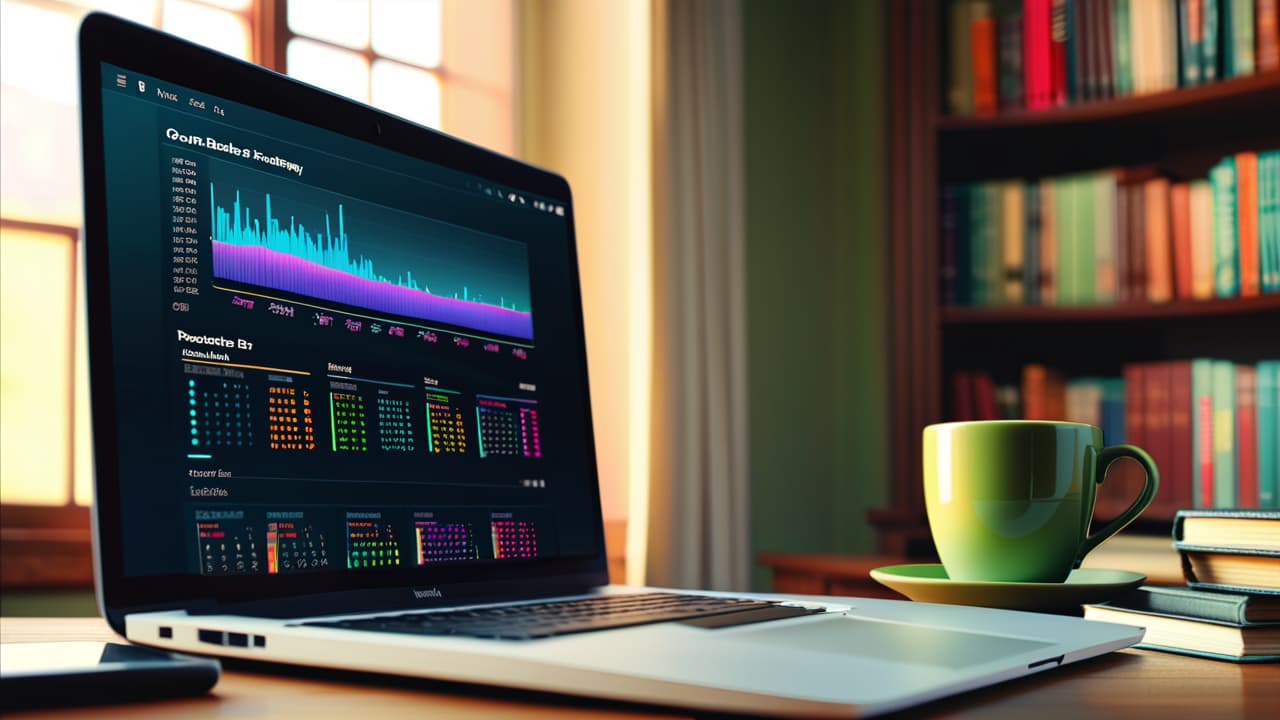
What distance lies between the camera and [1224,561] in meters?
0.70

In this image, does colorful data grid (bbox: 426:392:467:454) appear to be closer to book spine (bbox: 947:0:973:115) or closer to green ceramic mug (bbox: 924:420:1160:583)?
green ceramic mug (bbox: 924:420:1160:583)

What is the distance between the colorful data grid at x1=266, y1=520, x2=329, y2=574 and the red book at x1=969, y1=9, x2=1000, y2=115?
187 centimetres

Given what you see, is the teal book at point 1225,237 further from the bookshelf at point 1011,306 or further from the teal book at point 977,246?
the teal book at point 977,246

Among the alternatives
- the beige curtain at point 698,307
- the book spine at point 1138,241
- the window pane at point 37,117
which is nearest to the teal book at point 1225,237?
the book spine at point 1138,241

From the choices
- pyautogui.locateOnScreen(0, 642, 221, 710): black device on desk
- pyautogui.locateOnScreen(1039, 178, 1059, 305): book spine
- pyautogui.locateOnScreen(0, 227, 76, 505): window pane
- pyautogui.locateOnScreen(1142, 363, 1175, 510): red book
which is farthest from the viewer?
pyautogui.locateOnScreen(1039, 178, 1059, 305): book spine

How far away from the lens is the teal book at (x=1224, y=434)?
1.95 m

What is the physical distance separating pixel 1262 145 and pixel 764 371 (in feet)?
3.61

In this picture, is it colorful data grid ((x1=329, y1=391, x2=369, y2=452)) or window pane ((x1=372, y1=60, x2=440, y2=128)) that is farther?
window pane ((x1=372, y1=60, x2=440, y2=128))

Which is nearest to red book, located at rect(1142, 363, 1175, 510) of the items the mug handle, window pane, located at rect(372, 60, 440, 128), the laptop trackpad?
the mug handle

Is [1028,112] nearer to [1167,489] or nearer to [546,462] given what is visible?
[1167,489]

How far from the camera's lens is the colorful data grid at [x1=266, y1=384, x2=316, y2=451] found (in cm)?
63

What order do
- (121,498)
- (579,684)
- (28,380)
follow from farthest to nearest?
1. (28,380)
2. (121,498)
3. (579,684)

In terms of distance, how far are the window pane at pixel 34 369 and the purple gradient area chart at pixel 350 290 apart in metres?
1.15

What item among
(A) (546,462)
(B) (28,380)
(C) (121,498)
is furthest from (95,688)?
(B) (28,380)
